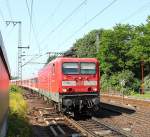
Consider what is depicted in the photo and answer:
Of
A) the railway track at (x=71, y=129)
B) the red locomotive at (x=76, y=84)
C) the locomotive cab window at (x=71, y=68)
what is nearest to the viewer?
the railway track at (x=71, y=129)

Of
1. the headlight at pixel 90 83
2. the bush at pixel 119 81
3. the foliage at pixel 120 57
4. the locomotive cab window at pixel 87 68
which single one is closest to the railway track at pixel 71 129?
the headlight at pixel 90 83

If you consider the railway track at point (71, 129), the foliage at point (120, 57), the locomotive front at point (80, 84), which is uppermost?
the foliage at point (120, 57)

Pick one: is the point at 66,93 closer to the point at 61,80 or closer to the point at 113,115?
the point at 61,80

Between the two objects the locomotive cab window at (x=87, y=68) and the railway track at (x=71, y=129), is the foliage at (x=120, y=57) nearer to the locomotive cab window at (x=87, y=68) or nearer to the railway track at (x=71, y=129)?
the locomotive cab window at (x=87, y=68)

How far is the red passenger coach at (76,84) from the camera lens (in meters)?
20.6

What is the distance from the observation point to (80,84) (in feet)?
68.7

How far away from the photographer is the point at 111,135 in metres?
14.9

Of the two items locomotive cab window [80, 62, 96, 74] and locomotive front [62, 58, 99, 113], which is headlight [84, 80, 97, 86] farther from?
locomotive cab window [80, 62, 96, 74]

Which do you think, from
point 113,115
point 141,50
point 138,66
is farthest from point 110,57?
point 113,115

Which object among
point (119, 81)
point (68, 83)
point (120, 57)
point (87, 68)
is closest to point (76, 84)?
point (68, 83)

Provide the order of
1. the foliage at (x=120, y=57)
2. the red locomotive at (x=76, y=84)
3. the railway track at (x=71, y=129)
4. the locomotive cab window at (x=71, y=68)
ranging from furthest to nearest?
the foliage at (x=120, y=57), the locomotive cab window at (x=71, y=68), the red locomotive at (x=76, y=84), the railway track at (x=71, y=129)

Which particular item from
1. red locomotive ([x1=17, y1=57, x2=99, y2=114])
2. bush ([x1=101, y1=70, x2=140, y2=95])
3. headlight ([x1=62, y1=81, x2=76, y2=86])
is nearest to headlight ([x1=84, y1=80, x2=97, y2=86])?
red locomotive ([x1=17, y1=57, x2=99, y2=114])

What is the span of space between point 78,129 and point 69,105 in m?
3.80

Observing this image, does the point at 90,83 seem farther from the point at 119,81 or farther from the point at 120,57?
the point at 120,57
